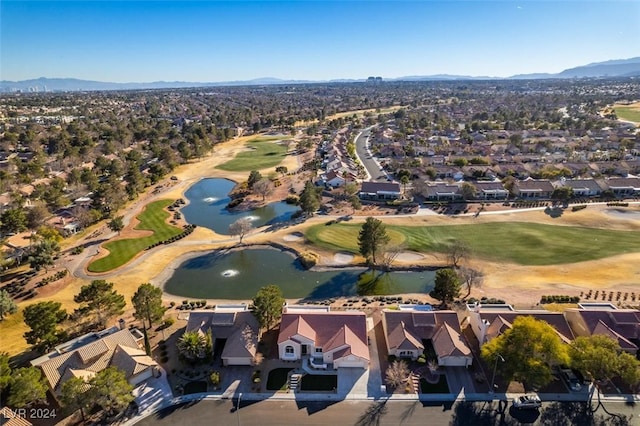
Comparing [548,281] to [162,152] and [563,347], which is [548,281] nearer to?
[563,347]

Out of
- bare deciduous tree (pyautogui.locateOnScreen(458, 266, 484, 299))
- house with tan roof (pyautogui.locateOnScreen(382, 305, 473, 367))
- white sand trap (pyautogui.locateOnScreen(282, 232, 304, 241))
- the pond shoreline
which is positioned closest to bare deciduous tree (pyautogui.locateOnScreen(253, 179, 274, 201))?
white sand trap (pyautogui.locateOnScreen(282, 232, 304, 241))

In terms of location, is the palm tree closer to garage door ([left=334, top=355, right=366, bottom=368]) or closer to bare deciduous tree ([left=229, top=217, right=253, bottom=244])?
garage door ([left=334, top=355, right=366, bottom=368])

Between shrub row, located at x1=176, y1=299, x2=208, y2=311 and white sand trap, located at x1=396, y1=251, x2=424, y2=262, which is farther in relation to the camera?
white sand trap, located at x1=396, y1=251, x2=424, y2=262

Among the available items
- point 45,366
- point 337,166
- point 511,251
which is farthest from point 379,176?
point 45,366

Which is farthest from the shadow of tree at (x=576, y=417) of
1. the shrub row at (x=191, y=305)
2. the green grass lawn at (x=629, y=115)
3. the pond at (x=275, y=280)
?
the green grass lawn at (x=629, y=115)

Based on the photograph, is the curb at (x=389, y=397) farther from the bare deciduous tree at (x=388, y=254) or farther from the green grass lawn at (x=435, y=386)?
the bare deciduous tree at (x=388, y=254)

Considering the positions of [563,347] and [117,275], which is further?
[117,275]

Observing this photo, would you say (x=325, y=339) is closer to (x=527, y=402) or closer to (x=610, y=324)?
(x=527, y=402)
